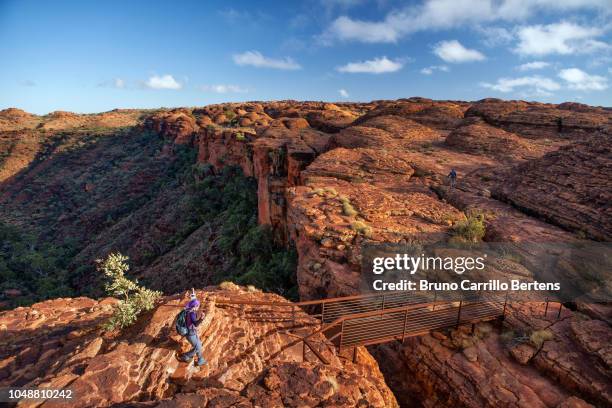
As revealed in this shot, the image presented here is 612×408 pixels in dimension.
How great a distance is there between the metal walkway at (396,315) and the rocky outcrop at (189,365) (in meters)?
0.50

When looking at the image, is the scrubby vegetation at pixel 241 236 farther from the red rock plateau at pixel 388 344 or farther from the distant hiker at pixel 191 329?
the distant hiker at pixel 191 329

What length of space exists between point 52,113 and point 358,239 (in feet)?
353

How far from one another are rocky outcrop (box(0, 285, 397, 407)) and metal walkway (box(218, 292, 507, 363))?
0.50 meters

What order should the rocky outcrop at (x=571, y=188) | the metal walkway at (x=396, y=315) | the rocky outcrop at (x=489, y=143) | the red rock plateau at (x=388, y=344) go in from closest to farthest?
the red rock plateau at (x=388, y=344), the metal walkway at (x=396, y=315), the rocky outcrop at (x=571, y=188), the rocky outcrop at (x=489, y=143)

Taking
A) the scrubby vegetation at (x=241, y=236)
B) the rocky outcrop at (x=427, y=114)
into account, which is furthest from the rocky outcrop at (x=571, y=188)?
the rocky outcrop at (x=427, y=114)

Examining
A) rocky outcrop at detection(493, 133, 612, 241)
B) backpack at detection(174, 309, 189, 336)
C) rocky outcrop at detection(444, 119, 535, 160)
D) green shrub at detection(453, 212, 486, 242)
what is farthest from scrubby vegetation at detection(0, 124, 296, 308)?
rocky outcrop at detection(444, 119, 535, 160)

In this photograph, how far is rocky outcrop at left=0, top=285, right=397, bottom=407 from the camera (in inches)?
184

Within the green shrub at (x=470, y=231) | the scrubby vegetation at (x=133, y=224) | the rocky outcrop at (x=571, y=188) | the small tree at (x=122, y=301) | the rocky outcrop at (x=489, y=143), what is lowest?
the scrubby vegetation at (x=133, y=224)

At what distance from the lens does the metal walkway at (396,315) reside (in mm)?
6898

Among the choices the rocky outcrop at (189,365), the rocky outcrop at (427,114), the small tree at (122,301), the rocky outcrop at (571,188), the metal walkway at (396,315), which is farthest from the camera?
the rocky outcrop at (427,114)

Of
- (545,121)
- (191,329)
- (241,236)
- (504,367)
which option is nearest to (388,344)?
(504,367)

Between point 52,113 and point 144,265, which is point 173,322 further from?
point 52,113

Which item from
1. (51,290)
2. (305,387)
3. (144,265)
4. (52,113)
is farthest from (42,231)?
(52,113)

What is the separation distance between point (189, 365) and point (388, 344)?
5002mm
